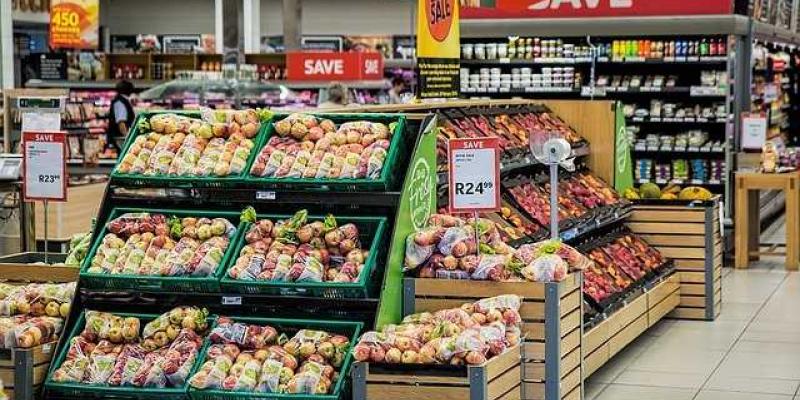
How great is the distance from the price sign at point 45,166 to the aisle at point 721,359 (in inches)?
120

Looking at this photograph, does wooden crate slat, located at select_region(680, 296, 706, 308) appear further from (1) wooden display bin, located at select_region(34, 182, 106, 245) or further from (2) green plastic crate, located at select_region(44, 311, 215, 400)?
(2) green plastic crate, located at select_region(44, 311, 215, 400)

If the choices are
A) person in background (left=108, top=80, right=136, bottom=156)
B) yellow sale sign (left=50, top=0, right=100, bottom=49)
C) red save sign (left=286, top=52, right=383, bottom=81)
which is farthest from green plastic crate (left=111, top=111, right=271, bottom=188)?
yellow sale sign (left=50, top=0, right=100, bottom=49)

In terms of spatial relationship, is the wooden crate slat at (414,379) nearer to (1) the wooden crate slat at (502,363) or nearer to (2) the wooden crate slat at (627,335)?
(1) the wooden crate slat at (502,363)

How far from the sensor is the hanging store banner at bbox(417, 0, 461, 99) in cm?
848

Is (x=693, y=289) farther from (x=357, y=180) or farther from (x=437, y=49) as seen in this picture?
(x=357, y=180)

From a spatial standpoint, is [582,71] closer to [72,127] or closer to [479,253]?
[72,127]

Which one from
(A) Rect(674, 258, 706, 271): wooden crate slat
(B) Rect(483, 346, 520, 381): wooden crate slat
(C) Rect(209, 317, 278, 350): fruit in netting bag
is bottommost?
(A) Rect(674, 258, 706, 271): wooden crate slat

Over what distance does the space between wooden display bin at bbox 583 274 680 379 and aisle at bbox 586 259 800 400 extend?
5.1 inches

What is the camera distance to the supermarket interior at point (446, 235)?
18.2 ft

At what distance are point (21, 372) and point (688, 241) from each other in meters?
5.72

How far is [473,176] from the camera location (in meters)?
6.00

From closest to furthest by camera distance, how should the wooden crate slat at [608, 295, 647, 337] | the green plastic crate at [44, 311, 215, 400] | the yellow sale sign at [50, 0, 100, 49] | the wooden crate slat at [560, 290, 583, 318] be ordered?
the green plastic crate at [44, 311, 215, 400], the wooden crate slat at [560, 290, 583, 318], the wooden crate slat at [608, 295, 647, 337], the yellow sale sign at [50, 0, 100, 49]

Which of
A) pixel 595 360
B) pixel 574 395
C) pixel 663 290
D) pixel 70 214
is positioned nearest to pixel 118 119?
pixel 70 214

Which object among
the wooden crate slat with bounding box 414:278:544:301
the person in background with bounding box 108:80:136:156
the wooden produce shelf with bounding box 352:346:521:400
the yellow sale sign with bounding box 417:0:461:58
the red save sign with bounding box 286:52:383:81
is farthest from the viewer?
the red save sign with bounding box 286:52:383:81
